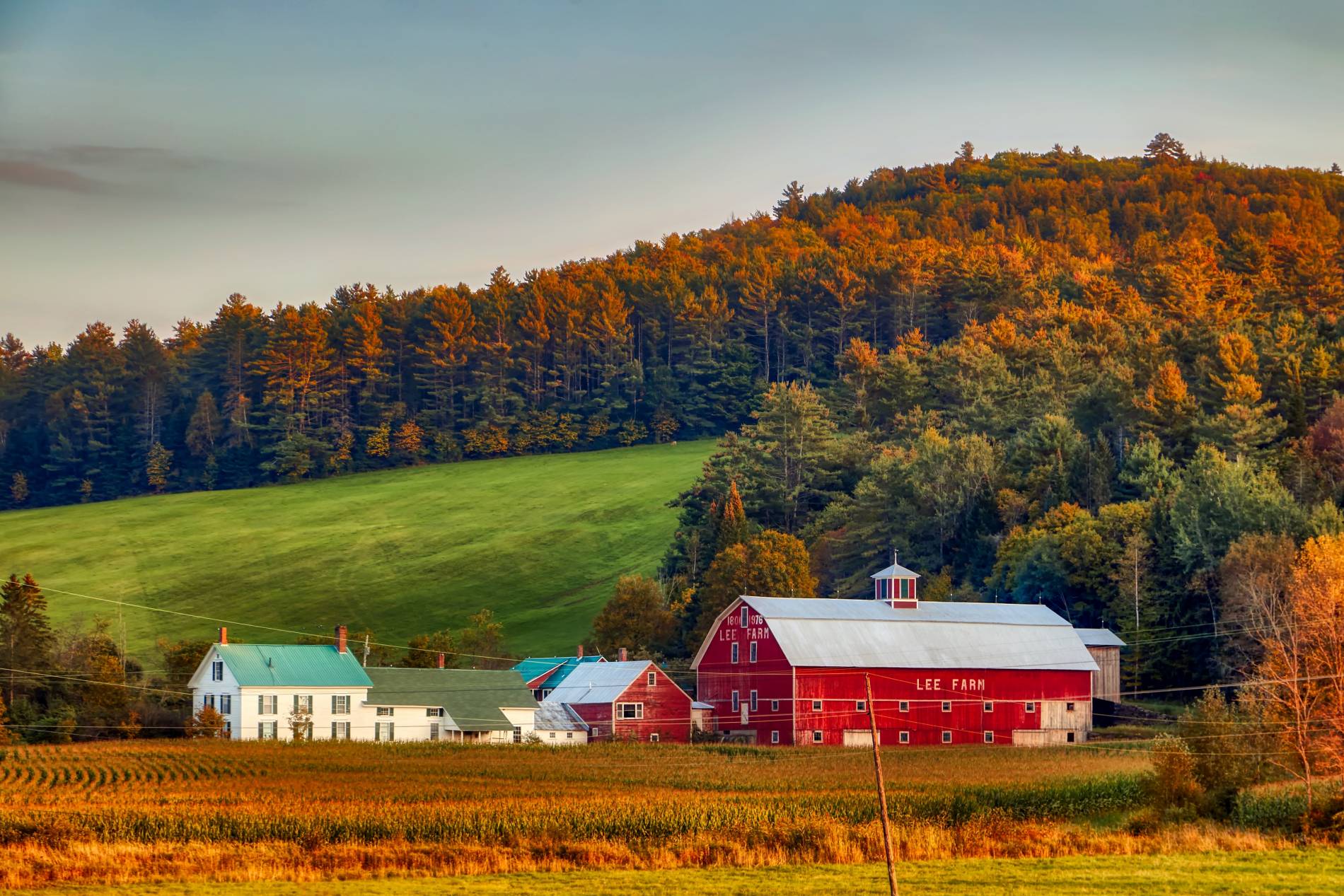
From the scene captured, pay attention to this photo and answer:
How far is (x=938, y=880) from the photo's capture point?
1222 inches

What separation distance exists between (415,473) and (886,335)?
4735 cm

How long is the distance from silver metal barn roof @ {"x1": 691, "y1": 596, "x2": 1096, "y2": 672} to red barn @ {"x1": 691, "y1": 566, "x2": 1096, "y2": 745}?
5 centimetres

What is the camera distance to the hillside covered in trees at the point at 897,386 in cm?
8044

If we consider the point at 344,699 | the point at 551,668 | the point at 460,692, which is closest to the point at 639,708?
the point at 460,692

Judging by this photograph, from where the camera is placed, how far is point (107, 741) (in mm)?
67312

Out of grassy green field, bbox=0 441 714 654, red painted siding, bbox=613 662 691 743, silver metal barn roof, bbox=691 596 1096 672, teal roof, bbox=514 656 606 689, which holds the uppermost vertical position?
grassy green field, bbox=0 441 714 654

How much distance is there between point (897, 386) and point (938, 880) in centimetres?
8677

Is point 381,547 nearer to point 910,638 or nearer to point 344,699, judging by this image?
point 344,699

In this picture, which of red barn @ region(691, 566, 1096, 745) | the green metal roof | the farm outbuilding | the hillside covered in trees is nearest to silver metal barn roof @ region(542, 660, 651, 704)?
the green metal roof

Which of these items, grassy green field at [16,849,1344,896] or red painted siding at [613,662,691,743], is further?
red painted siding at [613,662,691,743]

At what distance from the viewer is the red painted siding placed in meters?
73.6

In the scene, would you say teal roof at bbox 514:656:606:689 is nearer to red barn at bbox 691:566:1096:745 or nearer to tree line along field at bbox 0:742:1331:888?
red barn at bbox 691:566:1096:745

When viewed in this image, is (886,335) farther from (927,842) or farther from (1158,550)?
(927,842)

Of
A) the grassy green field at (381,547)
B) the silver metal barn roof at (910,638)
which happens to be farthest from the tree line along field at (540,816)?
the grassy green field at (381,547)
